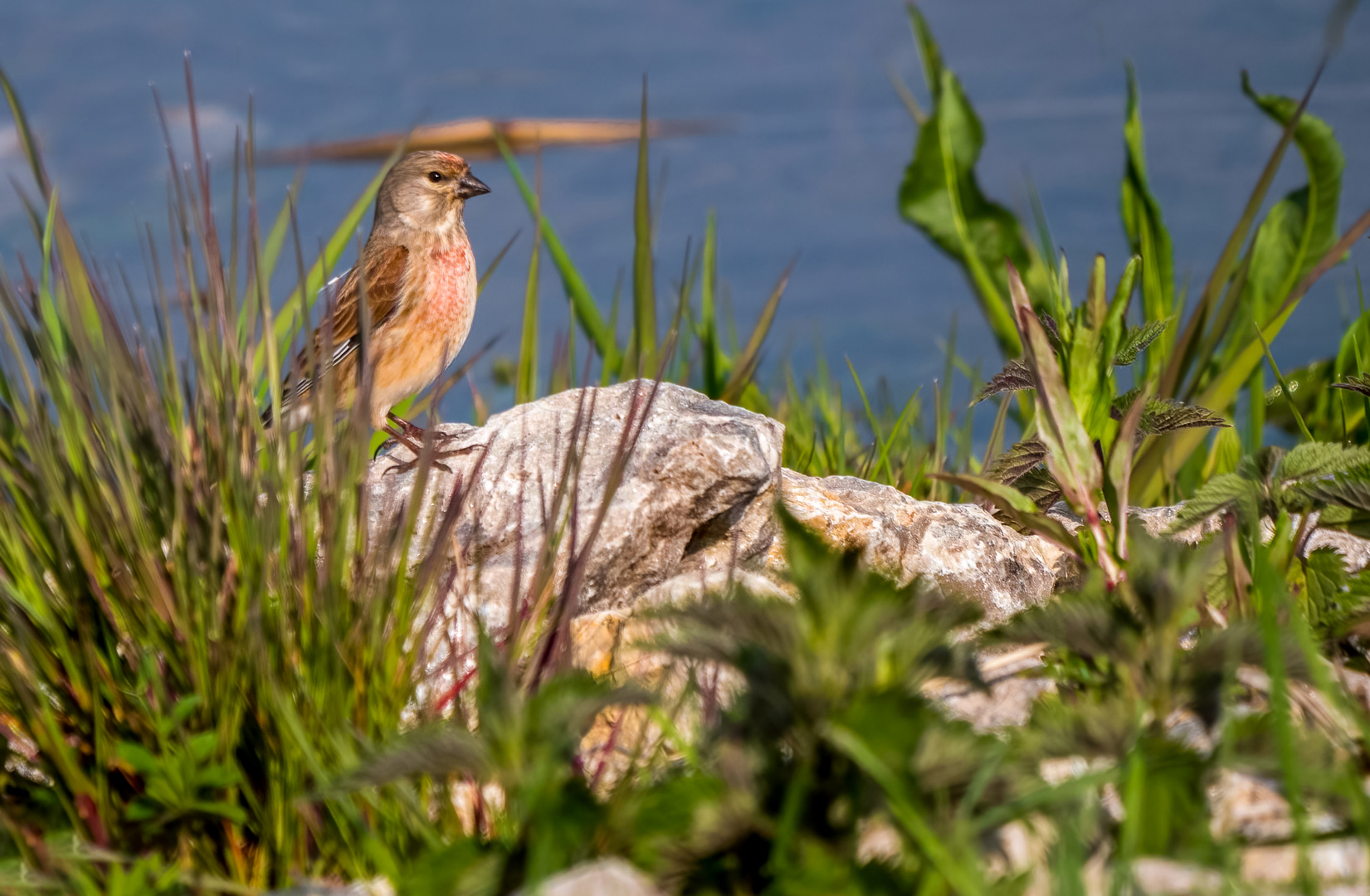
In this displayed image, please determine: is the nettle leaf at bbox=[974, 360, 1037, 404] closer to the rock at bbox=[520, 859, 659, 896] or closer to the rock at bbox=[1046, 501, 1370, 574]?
the rock at bbox=[1046, 501, 1370, 574]

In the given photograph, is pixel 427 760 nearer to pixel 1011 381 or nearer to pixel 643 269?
pixel 1011 381

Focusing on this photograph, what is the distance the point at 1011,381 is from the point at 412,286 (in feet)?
8.38

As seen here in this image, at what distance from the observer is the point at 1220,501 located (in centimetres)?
218

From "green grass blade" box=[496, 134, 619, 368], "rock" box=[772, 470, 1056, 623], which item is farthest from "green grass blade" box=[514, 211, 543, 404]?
"rock" box=[772, 470, 1056, 623]

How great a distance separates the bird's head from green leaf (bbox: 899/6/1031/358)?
2142 mm

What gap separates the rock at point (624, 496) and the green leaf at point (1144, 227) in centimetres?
298

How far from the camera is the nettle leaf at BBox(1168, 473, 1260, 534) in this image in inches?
85.1

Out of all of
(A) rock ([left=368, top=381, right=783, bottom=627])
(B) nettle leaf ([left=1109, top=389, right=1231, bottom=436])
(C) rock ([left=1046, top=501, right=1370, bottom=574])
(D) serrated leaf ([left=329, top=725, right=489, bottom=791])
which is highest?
(B) nettle leaf ([left=1109, top=389, right=1231, bottom=436])

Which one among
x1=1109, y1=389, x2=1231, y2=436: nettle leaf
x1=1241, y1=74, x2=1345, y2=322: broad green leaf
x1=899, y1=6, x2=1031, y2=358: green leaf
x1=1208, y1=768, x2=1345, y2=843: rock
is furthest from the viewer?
x1=899, y1=6, x2=1031, y2=358: green leaf

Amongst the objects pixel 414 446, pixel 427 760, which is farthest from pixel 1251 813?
pixel 414 446

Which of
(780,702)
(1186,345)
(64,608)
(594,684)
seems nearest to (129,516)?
(64,608)

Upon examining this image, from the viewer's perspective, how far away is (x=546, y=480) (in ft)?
9.38

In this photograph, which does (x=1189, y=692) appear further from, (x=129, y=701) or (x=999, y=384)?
(x=129, y=701)

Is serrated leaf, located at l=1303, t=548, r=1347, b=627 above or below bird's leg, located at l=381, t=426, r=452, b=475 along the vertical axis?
above
